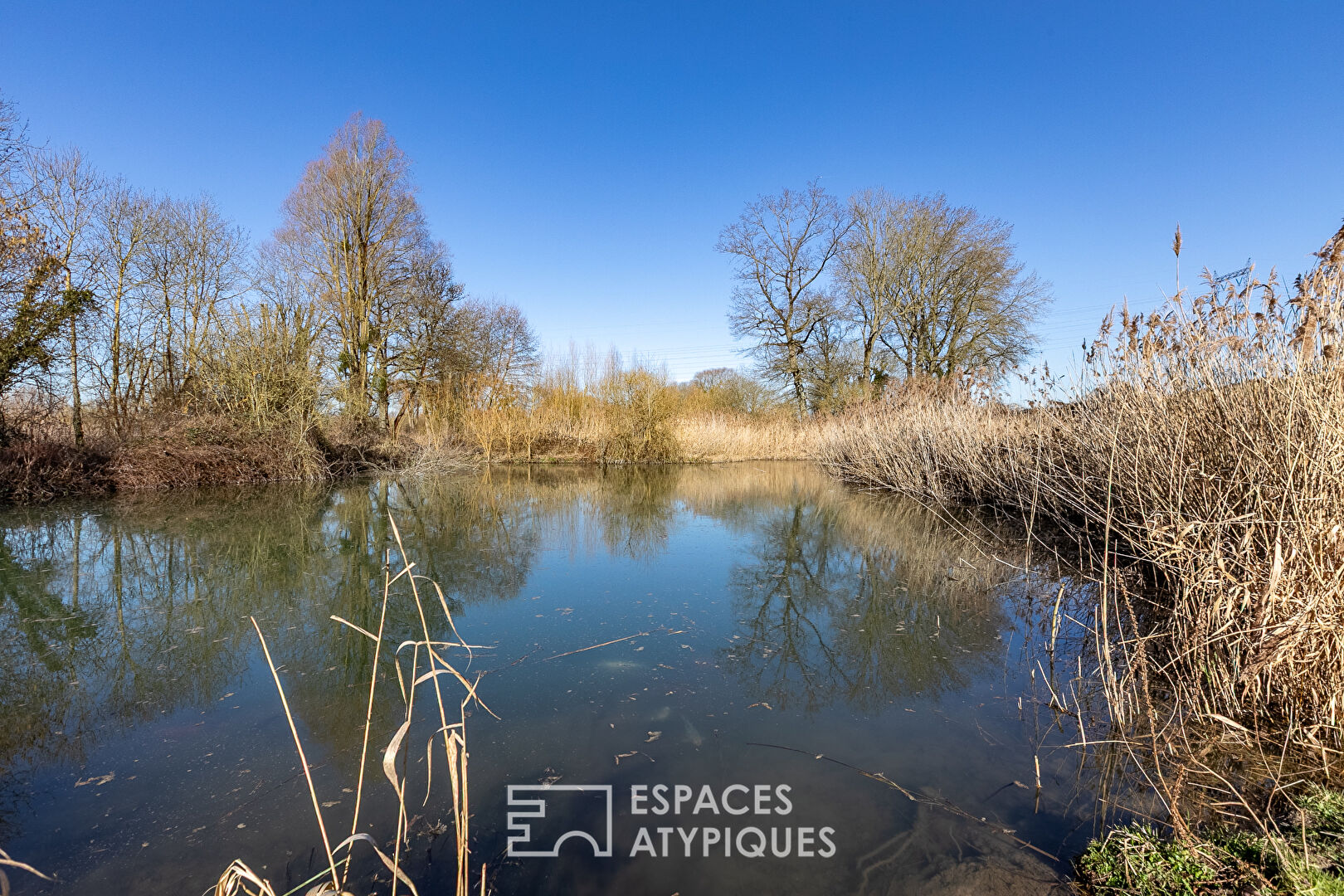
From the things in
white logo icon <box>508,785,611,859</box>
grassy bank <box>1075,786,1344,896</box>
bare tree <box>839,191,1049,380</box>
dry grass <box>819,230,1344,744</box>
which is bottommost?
white logo icon <box>508,785,611,859</box>

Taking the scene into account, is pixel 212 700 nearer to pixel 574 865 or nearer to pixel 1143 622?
pixel 574 865

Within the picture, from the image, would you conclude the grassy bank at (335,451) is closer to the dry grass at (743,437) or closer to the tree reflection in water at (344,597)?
the dry grass at (743,437)

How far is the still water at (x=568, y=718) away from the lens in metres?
1.74

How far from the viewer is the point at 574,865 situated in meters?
1.71

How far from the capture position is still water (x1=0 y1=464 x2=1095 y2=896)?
1737mm

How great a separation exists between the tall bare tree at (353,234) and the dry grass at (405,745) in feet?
48.4

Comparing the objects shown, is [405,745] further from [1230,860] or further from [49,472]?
[49,472]

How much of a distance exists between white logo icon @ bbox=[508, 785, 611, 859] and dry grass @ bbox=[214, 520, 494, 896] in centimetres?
13

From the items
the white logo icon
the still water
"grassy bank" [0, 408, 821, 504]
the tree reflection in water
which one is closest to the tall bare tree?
"grassy bank" [0, 408, 821, 504]

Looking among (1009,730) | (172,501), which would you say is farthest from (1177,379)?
(172,501)

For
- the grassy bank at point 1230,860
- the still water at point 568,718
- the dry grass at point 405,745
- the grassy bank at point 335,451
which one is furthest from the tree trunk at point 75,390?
the grassy bank at point 1230,860

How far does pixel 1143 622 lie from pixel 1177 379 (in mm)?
1453

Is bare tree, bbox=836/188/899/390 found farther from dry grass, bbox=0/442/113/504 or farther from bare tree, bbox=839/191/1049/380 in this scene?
dry grass, bbox=0/442/113/504

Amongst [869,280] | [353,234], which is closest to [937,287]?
[869,280]
